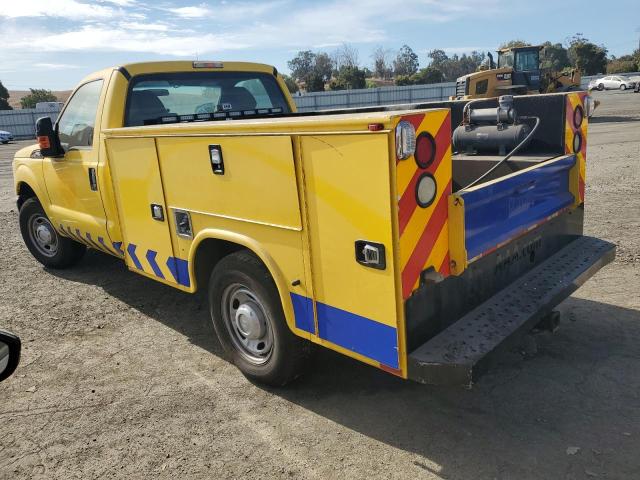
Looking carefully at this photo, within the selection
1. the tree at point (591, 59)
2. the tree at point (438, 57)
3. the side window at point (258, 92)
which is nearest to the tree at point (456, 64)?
the tree at point (438, 57)

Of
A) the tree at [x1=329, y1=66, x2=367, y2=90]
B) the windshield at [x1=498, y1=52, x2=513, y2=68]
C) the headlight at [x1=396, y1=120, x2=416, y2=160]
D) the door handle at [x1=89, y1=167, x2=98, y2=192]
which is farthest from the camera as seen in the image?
the tree at [x1=329, y1=66, x2=367, y2=90]

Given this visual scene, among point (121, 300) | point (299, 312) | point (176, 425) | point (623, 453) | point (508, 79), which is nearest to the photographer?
point (623, 453)

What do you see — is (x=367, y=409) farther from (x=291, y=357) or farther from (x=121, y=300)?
(x=121, y=300)

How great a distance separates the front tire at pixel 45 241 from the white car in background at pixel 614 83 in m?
48.8

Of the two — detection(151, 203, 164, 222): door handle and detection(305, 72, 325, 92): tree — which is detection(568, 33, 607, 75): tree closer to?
detection(305, 72, 325, 92): tree

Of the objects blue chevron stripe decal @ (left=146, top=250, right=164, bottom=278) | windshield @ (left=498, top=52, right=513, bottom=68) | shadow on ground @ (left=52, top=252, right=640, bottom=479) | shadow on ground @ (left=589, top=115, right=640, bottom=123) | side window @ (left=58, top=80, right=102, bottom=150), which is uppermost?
windshield @ (left=498, top=52, right=513, bottom=68)

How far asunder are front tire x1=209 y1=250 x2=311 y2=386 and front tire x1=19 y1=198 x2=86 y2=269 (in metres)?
3.32

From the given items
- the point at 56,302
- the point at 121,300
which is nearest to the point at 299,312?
the point at 121,300

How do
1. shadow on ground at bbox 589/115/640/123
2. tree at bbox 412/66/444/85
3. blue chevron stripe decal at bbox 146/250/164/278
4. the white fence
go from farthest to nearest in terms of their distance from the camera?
tree at bbox 412/66/444/85 → the white fence → shadow on ground at bbox 589/115/640/123 → blue chevron stripe decal at bbox 146/250/164/278

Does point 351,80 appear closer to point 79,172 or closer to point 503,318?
point 79,172

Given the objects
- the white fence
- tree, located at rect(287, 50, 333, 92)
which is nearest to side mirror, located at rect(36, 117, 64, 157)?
the white fence

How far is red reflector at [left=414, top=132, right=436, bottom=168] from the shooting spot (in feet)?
8.31

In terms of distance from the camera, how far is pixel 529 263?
3727mm

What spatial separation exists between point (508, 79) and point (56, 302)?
61.9 ft
